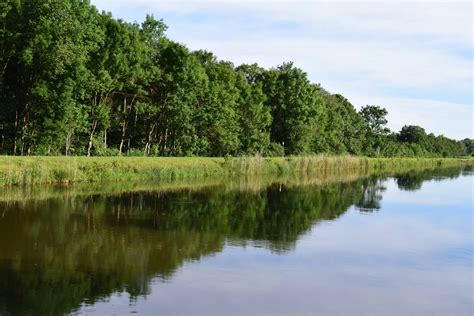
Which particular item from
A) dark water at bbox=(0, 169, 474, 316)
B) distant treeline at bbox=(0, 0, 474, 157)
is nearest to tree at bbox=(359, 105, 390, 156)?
distant treeline at bbox=(0, 0, 474, 157)

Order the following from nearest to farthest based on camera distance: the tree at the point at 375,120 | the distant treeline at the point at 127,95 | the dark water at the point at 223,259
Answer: the dark water at the point at 223,259
the distant treeline at the point at 127,95
the tree at the point at 375,120

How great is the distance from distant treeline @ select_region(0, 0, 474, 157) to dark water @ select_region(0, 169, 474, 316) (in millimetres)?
11165

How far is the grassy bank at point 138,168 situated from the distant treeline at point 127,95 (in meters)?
3.77

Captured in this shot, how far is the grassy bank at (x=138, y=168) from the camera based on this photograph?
998 inches

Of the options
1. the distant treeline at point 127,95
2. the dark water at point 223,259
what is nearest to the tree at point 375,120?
the distant treeline at point 127,95

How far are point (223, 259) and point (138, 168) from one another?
20655 millimetres

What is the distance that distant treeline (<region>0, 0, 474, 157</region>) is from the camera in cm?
3061

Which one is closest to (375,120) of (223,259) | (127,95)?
(127,95)

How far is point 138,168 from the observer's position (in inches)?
1284

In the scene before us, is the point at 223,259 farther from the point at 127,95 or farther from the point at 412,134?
the point at 412,134

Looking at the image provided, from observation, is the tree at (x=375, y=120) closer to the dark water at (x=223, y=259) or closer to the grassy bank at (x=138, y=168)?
the grassy bank at (x=138, y=168)

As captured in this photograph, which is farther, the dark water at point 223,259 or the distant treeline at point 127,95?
the distant treeline at point 127,95

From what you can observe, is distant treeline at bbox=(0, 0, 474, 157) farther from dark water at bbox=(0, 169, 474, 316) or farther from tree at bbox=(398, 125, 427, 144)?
tree at bbox=(398, 125, 427, 144)

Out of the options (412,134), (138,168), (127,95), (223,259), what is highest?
(412,134)
